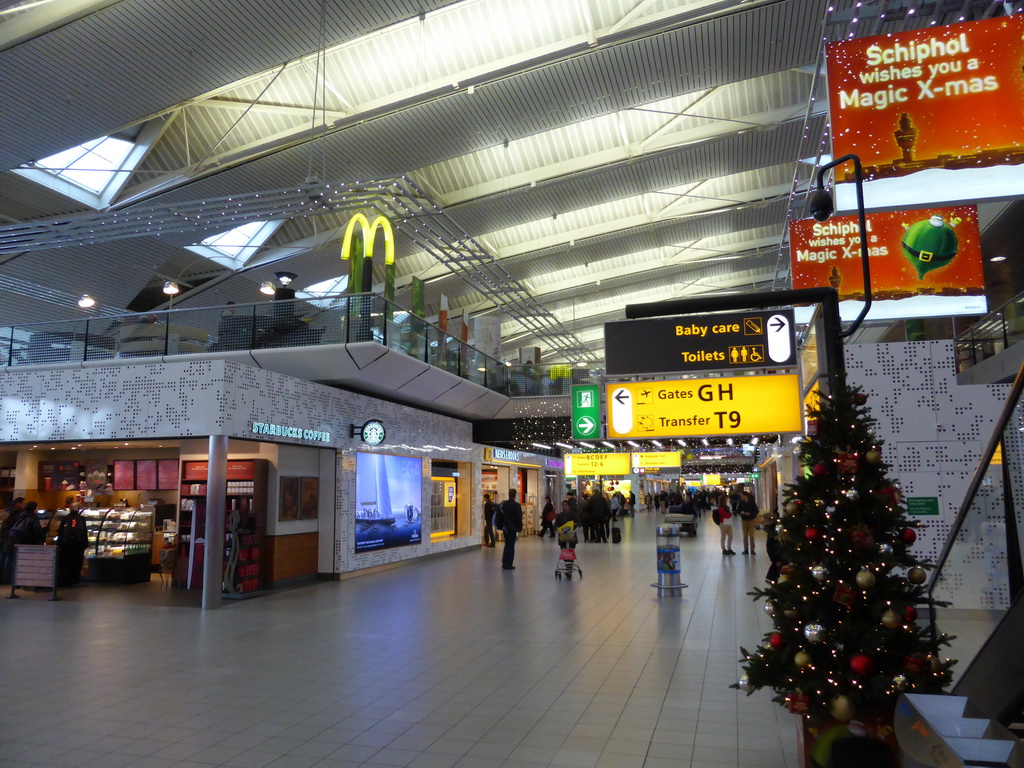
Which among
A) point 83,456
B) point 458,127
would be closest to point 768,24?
point 458,127

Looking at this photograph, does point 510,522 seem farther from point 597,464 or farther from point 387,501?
point 597,464

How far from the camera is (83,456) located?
1468 cm

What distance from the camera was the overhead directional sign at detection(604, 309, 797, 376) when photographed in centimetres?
646

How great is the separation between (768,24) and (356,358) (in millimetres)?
9248

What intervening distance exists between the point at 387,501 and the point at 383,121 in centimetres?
794

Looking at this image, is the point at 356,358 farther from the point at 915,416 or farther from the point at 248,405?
the point at 915,416

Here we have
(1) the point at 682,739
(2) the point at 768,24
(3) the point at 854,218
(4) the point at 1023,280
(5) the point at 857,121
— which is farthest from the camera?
(4) the point at 1023,280

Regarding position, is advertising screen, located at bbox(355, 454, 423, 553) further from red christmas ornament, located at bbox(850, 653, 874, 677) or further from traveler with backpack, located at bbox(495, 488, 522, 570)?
red christmas ornament, located at bbox(850, 653, 874, 677)

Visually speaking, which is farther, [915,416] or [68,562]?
[68,562]

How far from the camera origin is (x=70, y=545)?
1281 cm

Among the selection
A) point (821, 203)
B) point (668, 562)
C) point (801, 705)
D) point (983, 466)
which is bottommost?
point (668, 562)

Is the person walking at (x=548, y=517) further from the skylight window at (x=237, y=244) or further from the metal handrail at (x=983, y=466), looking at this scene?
the metal handrail at (x=983, y=466)

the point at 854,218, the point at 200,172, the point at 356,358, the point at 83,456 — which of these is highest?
the point at 200,172

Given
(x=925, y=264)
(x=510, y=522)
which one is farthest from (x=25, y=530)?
(x=925, y=264)
